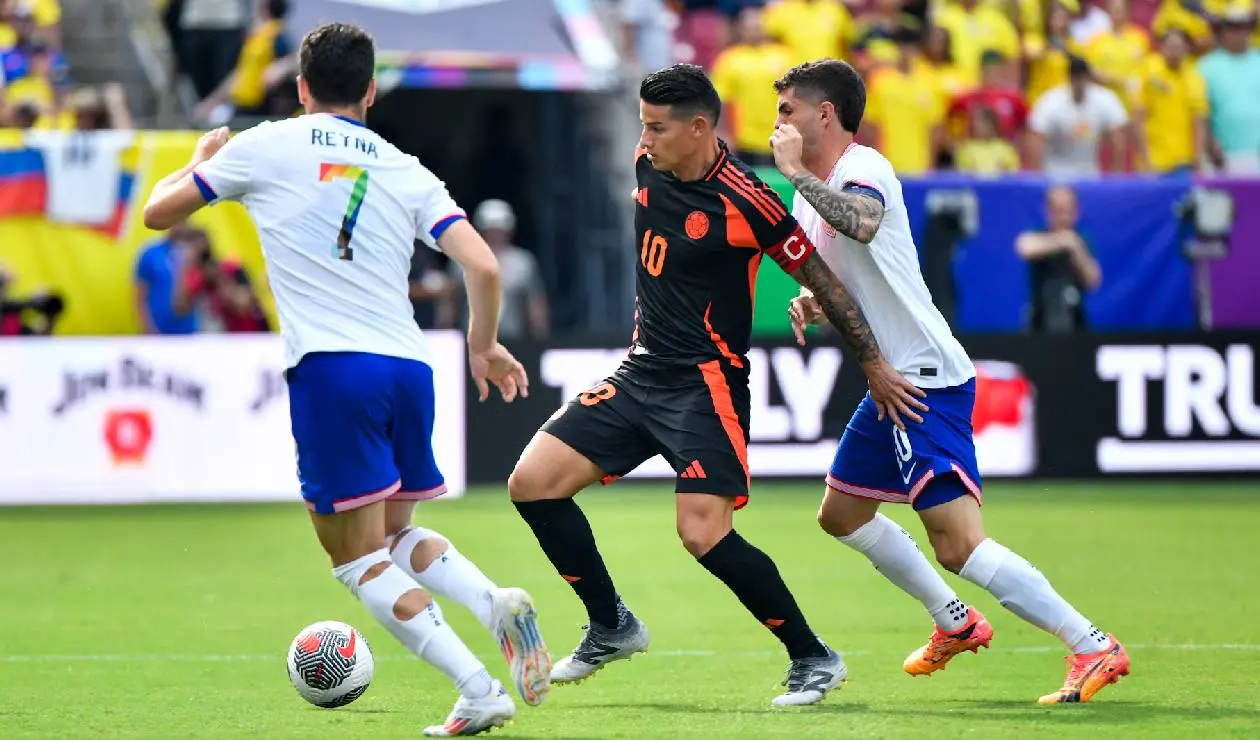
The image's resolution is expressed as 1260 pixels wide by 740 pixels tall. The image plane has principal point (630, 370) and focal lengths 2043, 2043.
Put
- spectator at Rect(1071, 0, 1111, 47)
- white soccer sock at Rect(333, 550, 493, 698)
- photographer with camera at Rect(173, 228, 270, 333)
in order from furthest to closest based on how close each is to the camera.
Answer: spectator at Rect(1071, 0, 1111, 47), photographer with camera at Rect(173, 228, 270, 333), white soccer sock at Rect(333, 550, 493, 698)

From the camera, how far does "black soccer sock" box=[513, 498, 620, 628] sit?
7.59 m

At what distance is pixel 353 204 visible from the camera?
6551 millimetres

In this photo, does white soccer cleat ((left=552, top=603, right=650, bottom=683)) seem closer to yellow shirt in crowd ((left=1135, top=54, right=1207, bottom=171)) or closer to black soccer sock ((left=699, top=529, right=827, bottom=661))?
black soccer sock ((left=699, top=529, right=827, bottom=661))

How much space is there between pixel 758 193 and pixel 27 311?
10.0 meters

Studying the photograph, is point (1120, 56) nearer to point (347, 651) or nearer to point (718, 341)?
point (718, 341)

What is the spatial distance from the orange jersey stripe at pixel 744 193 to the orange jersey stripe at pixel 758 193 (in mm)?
14

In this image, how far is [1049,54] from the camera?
772 inches

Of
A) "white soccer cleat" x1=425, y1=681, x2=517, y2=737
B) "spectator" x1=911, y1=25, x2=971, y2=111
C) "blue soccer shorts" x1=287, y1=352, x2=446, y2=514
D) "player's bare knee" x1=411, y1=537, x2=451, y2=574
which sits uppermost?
"spectator" x1=911, y1=25, x2=971, y2=111

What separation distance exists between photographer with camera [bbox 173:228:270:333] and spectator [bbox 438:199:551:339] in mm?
1849

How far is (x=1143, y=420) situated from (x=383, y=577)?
10342 mm

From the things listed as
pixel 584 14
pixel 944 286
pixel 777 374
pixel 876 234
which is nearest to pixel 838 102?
pixel 876 234

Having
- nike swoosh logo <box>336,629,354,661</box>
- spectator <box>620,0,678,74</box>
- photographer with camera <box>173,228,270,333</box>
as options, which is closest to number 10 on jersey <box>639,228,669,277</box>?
nike swoosh logo <box>336,629,354,661</box>

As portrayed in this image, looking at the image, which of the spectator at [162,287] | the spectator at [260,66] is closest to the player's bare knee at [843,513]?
the spectator at [162,287]

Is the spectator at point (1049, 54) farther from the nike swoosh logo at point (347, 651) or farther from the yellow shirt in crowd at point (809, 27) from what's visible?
the nike swoosh logo at point (347, 651)
